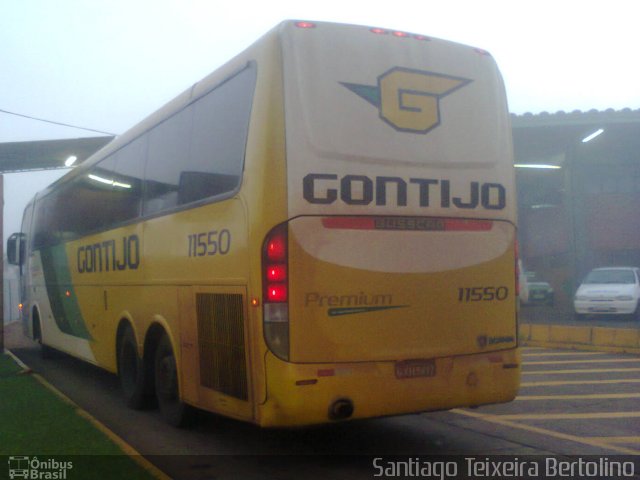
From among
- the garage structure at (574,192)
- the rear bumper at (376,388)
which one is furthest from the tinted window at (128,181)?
the garage structure at (574,192)

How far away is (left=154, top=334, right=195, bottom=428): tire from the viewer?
28.4ft

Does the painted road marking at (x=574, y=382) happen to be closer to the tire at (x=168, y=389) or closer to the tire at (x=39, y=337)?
the tire at (x=168, y=389)

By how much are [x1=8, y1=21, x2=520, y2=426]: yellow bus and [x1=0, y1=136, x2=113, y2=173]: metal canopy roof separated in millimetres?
18210

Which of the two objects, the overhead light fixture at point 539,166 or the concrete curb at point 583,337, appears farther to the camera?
the overhead light fixture at point 539,166

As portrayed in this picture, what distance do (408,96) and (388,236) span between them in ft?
4.14

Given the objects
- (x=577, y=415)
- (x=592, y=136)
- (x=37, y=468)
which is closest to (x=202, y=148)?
(x=37, y=468)

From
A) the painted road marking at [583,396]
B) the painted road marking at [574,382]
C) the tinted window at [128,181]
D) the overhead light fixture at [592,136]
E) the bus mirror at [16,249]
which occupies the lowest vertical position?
the painted road marking at [574,382]

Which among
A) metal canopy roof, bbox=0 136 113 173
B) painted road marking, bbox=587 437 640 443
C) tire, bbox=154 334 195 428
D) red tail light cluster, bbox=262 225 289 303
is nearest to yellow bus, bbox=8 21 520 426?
red tail light cluster, bbox=262 225 289 303

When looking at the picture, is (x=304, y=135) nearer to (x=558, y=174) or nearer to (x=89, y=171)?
(x=89, y=171)

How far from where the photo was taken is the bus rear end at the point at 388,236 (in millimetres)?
6422

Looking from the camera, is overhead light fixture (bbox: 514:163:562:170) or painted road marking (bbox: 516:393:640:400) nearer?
painted road marking (bbox: 516:393:640:400)

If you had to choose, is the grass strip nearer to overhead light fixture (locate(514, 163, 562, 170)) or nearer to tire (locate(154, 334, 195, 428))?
Result: tire (locate(154, 334, 195, 428))

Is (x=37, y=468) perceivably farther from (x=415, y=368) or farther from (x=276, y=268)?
(x=415, y=368)

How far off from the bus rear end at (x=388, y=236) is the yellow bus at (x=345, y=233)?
0.04ft
